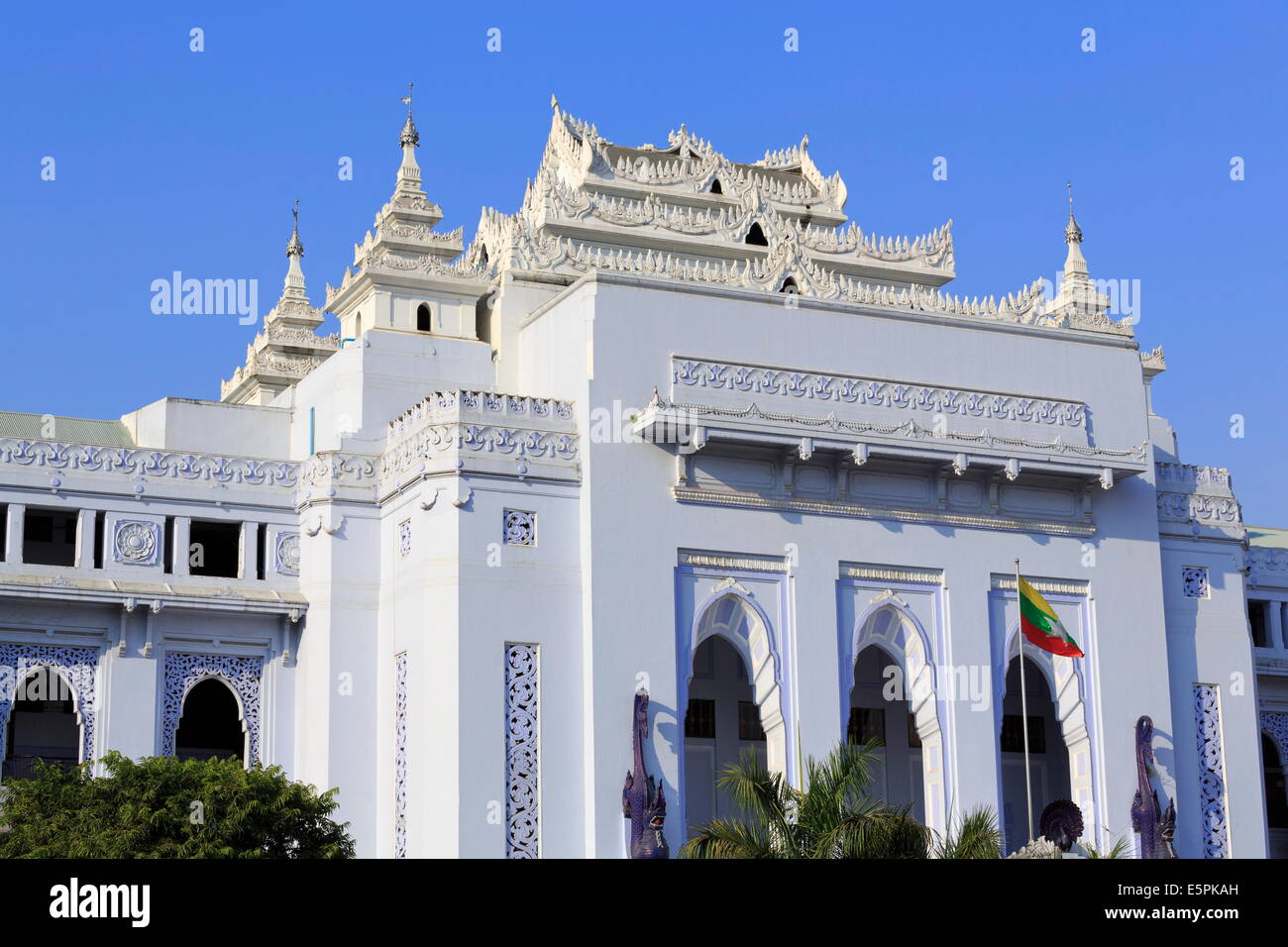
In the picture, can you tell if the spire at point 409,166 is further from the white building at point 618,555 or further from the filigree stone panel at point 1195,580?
the filigree stone panel at point 1195,580

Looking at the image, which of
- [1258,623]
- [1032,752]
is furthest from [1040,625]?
[1258,623]

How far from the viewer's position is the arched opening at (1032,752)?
36125 millimetres

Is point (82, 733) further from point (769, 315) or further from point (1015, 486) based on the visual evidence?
point (1015, 486)

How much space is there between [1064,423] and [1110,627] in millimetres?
3688

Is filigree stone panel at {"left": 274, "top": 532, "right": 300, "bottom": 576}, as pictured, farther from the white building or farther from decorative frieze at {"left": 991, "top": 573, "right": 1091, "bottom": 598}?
decorative frieze at {"left": 991, "top": 573, "right": 1091, "bottom": 598}

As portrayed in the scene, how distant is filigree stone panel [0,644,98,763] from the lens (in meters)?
30.7

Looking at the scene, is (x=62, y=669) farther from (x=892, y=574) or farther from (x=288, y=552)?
(x=892, y=574)

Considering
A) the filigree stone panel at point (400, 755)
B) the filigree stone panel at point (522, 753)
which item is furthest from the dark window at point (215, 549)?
the filigree stone panel at point (522, 753)

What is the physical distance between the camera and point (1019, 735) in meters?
36.8

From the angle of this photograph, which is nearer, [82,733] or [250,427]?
[82,733]

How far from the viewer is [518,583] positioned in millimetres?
30469

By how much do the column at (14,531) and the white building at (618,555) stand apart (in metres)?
0.09
